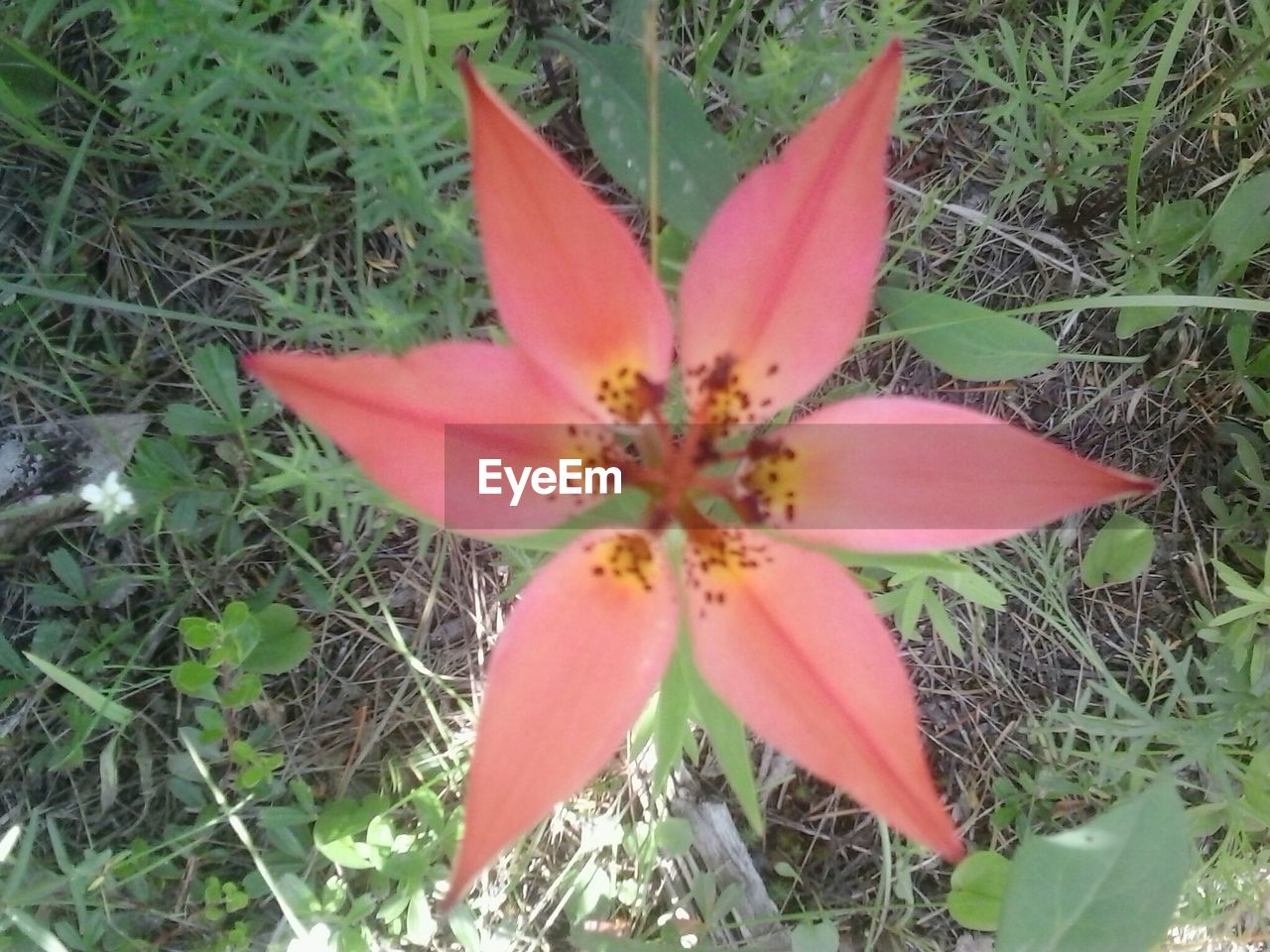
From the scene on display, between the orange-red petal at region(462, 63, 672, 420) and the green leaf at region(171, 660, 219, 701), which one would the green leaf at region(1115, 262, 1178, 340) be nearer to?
the orange-red petal at region(462, 63, 672, 420)

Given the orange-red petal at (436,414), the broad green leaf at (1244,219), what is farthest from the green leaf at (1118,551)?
the orange-red petal at (436,414)

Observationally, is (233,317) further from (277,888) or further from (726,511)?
(726,511)

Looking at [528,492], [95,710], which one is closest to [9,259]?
[95,710]

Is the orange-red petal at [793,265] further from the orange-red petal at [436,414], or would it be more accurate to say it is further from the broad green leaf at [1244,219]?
the broad green leaf at [1244,219]

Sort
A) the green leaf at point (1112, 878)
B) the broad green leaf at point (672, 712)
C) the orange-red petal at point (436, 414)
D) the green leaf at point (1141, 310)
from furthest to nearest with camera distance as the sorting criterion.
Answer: the green leaf at point (1141, 310) < the broad green leaf at point (672, 712) < the green leaf at point (1112, 878) < the orange-red petal at point (436, 414)


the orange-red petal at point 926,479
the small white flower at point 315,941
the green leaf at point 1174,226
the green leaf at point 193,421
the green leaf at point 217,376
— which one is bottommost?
the small white flower at point 315,941
